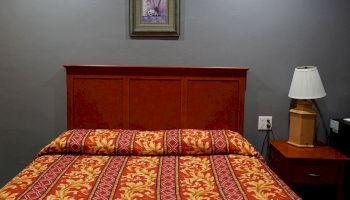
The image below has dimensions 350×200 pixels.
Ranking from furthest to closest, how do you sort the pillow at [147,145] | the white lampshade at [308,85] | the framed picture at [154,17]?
the framed picture at [154,17], the white lampshade at [308,85], the pillow at [147,145]

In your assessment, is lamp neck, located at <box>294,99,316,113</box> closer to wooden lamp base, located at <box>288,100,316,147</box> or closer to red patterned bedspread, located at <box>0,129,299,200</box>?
wooden lamp base, located at <box>288,100,316,147</box>

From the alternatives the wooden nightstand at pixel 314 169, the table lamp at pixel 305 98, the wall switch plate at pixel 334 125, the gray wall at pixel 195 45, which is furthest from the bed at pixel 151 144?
the wall switch plate at pixel 334 125

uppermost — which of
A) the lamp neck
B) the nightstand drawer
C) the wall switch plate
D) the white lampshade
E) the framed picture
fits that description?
the framed picture

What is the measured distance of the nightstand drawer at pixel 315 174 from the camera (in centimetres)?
213

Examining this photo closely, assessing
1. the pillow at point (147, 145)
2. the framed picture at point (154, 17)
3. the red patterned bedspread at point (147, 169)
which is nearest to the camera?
the red patterned bedspread at point (147, 169)

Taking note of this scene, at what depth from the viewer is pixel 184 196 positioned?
145cm

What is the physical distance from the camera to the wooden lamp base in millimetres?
2309

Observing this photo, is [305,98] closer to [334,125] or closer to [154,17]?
[334,125]

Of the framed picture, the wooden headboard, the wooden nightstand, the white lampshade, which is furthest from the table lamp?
the framed picture

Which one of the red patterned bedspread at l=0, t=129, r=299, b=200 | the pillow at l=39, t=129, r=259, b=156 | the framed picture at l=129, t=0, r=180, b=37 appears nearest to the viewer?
the red patterned bedspread at l=0, t=129, r=299, b=200

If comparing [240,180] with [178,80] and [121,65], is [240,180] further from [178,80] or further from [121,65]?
[121,65]

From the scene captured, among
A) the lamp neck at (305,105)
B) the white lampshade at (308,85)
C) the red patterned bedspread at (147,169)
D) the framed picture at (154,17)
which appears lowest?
the red patterned bedspread at (147,169)

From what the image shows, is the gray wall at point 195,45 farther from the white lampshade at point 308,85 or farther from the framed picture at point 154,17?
the white lampshade at point 308,85

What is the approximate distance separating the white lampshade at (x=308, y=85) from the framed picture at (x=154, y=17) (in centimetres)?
96
